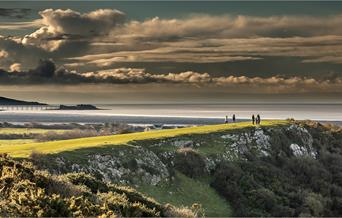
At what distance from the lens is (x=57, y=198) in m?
16.6

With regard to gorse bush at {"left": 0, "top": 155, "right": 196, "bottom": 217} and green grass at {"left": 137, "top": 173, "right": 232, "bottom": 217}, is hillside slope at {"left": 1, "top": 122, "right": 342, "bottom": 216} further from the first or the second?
gorse bush at {"left": 0, "top": 155, "right": 196, "bottom": 217}

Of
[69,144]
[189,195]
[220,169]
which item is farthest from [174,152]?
[69,144]

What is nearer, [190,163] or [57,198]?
[57,198]

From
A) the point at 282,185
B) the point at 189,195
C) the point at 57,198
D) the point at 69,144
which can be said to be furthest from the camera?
the point at 282,185

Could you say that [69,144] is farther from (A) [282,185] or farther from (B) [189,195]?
(A) [282,185]

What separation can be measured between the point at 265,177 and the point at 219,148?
22.5 ft

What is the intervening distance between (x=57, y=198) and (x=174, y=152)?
127ft

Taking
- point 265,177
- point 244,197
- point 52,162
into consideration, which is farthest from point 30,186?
point 265,177

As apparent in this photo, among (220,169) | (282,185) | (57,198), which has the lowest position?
(282,185)

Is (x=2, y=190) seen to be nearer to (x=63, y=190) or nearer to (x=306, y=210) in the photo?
(x=63, y=190)

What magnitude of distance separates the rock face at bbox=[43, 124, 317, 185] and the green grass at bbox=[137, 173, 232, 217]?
107cm

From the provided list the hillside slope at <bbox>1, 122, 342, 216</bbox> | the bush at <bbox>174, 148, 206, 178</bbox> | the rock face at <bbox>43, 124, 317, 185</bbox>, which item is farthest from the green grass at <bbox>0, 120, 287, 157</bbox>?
the bush at <bbox>174, 148, 206, 178</bbox>

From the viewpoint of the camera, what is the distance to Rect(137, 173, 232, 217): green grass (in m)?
45.3

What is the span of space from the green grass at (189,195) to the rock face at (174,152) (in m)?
1.07
